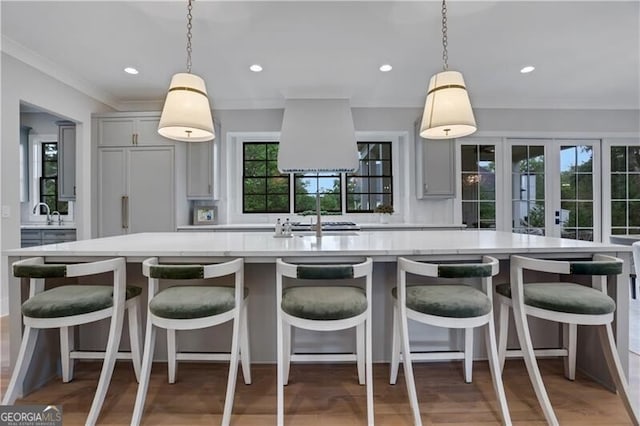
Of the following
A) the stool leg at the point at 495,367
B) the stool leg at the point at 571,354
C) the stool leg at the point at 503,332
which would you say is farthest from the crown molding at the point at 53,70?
the stool leg at the point at 571,354

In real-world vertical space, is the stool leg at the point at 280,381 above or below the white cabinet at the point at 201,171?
below

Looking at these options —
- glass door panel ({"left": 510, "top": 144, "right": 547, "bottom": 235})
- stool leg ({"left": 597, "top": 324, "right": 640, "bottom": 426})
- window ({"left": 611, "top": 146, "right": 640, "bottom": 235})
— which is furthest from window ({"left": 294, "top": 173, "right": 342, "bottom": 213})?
window ({"left": 611, "top": 146, "right": 640, "bottom": 235})

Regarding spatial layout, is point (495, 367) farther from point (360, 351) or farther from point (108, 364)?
point (108, 364)

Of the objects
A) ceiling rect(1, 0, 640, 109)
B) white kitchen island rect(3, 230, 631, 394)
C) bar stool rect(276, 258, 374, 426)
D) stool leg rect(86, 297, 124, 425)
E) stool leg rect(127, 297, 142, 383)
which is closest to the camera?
bar stool rect(276, 258, 374, 426)

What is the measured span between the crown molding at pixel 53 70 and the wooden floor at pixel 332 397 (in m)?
2.83

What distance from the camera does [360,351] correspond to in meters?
1.69

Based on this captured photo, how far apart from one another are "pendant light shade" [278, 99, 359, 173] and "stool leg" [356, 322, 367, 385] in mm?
1808

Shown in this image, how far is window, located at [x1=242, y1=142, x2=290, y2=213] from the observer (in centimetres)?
456

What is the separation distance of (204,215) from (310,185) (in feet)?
5.24

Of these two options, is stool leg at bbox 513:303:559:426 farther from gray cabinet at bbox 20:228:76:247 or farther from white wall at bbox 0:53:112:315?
gray cabinet at bbox 20:228:76:247

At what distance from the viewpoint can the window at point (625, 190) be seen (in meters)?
4.33

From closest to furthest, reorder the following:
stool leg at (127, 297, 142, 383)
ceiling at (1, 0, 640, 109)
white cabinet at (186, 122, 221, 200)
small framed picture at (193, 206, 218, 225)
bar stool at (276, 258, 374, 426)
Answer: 1. bar stool at (276, 258, 374, 426)
2. stool leg at (127, 297, 142, 383)
3. ceiling at (1, 0, 640, 109)
4. white cabinet at (186, 122, 221, 200)
5. small framed picture at (193, 206, 218, 225)

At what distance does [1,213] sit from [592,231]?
714 cm

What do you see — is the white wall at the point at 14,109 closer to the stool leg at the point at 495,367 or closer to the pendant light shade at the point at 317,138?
the pendant light shade at the point at 317,138
